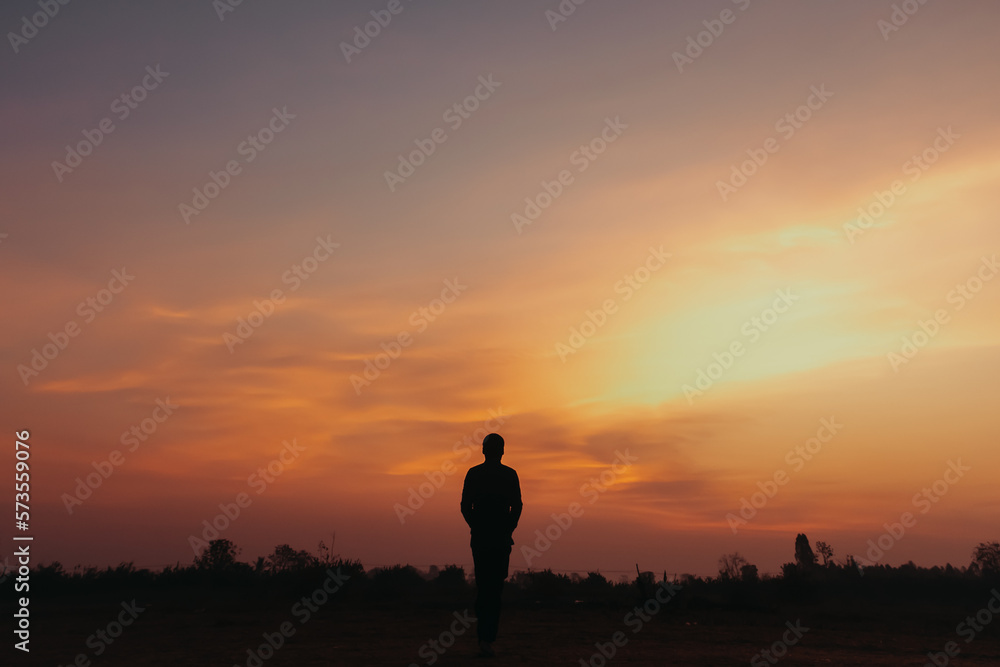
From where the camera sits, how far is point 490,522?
11.2 m

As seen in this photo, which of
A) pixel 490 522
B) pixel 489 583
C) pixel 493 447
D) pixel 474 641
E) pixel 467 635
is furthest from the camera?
pixel 467 635

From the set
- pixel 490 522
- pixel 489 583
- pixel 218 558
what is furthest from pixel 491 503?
pixel 218 558

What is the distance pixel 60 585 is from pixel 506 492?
22861 millimetres

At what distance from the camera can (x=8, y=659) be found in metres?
11.4

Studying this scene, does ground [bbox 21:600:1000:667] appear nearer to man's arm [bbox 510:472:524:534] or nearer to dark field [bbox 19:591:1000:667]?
dark field [bbox 19:591:1000:667]

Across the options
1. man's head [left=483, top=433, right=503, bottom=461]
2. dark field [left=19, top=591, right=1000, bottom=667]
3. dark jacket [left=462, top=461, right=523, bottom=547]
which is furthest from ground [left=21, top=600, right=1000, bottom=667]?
man's head [left=483, top=433, right=503, bottom=461]

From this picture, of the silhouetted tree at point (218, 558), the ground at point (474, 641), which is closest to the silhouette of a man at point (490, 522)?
the ground at point (474, 641)

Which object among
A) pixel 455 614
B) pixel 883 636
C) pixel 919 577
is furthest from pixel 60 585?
pixel 919 577

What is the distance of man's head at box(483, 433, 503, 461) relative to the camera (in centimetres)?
1150

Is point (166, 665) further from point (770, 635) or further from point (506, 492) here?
point (770, 635)

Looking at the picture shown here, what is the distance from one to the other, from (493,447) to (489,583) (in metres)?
1.96

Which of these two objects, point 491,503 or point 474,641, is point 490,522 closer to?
point 491,503

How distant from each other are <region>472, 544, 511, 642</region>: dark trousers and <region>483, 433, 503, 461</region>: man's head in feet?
4.26

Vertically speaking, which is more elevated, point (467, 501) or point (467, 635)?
point (467, 501)
